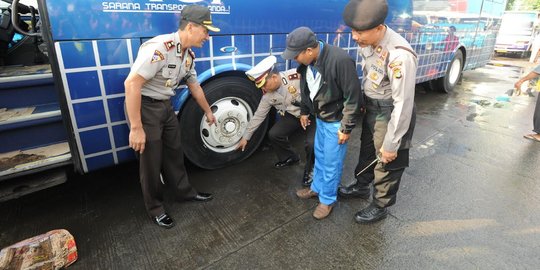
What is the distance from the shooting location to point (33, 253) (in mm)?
2029

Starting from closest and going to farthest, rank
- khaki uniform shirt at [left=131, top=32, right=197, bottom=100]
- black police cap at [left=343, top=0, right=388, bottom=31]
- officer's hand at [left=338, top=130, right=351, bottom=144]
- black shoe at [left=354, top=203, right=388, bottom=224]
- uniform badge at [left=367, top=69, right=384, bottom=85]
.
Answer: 1. black police cap at [left=343, top=0, right=388, bottom=31]
2. khaki uniform shirt at [left=131, top=32, right=197, bottom=100]
3. uniform badge at [left=367, top=69, right=384, bottom=85]
4. officer's hand at [left=338, top=130, right=351, bottom=144]
5. black shoe at [left=354, top=203, right=388, bottom=224]

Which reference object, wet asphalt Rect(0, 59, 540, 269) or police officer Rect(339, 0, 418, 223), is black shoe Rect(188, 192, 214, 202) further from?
police officer Rect(339, 0, 418, 223)

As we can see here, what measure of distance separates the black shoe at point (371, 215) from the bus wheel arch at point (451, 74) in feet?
15.7

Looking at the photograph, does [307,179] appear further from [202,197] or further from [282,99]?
[202,197]

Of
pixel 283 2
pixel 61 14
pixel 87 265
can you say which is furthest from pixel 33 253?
pixel 283 2

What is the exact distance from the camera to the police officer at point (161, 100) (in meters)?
1.96

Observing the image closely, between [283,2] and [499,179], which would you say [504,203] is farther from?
[283,2]

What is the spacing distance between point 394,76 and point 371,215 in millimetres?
1164

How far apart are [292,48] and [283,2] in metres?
1.18

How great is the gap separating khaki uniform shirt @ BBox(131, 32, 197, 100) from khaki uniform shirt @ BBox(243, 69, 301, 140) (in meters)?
0.86

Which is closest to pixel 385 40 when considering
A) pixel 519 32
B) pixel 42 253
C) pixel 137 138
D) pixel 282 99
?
pixel 282 99

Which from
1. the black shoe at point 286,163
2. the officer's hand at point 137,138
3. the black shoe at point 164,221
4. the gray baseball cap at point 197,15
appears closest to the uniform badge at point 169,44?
the gray baseball cap at point 197,15

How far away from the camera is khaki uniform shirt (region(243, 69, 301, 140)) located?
2947 mm

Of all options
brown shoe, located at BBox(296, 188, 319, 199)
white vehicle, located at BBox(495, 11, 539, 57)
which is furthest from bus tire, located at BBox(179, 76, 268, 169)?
white vehicle, located at BBox(495, 11, 539, 57)
